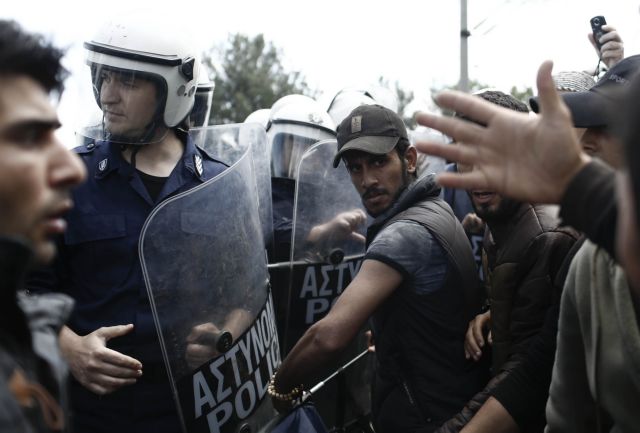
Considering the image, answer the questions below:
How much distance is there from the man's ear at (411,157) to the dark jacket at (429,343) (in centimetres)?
43

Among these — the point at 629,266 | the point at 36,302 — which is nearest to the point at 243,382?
the point at 36,302

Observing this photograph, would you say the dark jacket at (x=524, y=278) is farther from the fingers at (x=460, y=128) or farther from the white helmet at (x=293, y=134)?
the white helmet at (x=293, y=134)

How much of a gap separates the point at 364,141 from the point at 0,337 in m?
1.91

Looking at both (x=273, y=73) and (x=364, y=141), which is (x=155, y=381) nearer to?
(x=364, y=141)

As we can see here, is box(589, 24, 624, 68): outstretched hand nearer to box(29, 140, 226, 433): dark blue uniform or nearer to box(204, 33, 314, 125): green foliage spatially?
box(29, 140, 226, 433): dark blue uniform

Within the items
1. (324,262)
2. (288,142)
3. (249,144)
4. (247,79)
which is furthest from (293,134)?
(247,79)

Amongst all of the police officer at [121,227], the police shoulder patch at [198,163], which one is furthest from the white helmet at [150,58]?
the police shoulder patch at [198,163]

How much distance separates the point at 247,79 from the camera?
1353 inches

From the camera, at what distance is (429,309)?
7.95 ft

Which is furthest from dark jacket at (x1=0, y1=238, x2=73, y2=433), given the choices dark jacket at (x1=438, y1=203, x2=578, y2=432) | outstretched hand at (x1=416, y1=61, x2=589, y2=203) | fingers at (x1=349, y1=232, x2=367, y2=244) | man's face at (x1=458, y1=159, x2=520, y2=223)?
fingers at (x1=349, y1=232, x2=367, y2=244)

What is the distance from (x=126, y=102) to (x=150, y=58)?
22 cm

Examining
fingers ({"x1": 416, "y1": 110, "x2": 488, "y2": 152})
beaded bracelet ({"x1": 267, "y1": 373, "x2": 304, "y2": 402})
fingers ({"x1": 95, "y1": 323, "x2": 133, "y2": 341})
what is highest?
fingers ({"x1": 416, "y1": 110, "x2": 488, "y2": 152})

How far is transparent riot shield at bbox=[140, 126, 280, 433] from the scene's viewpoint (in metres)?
2.22

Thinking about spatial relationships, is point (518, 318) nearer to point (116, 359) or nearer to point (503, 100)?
point (503, 100)
